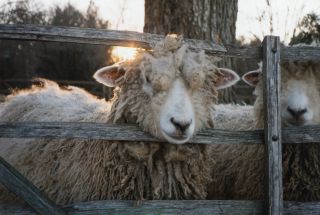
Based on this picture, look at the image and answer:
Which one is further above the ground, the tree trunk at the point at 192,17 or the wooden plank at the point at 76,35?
the tree trunk at the point at 192,17

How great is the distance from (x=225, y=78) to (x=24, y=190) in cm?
171

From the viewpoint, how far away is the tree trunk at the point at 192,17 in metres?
6.29

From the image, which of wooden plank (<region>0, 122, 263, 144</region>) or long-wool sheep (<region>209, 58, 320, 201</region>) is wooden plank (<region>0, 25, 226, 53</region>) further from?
long-wool sheep (<region>209, 58, 320, 201</region>)

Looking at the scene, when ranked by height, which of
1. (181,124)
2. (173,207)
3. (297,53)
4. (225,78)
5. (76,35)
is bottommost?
(173,207)

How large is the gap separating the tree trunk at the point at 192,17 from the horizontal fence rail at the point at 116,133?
105 inches

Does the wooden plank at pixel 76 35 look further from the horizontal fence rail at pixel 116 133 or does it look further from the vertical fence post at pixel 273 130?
the vertical fence post at pixel 273 130

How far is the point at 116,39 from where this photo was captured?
3.41 metres

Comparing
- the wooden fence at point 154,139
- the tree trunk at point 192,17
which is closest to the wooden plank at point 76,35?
the wooden fence at point 154,139

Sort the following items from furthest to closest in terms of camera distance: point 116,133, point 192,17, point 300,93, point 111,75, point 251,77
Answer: point 192,17
point 251,77
point 300,93
point 111,75
point 116,133

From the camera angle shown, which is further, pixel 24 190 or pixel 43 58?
pixel 43 58

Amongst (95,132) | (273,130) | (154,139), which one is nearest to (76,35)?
(95,132)

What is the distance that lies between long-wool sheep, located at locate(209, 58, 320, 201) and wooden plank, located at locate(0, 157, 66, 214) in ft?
5.55

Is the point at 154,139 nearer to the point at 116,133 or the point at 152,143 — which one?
the point at 152,143

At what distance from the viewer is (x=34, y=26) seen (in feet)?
10.8
